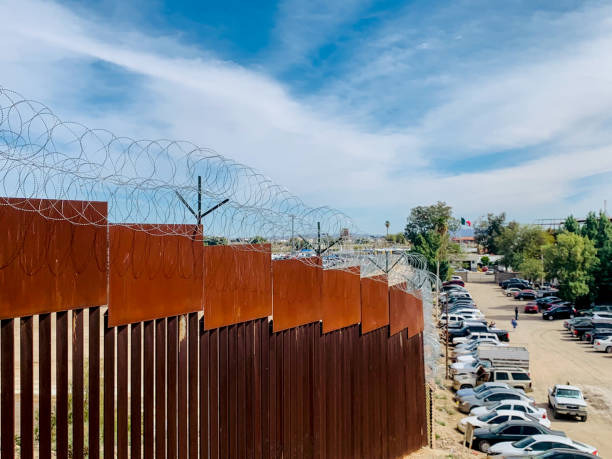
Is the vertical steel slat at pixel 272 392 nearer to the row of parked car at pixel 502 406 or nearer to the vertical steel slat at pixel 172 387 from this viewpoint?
the vertical steel slat at pixel 172 387

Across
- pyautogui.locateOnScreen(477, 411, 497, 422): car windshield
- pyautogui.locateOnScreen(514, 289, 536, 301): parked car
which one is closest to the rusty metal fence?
pyautogui.locateOnScreen(477, 411, 497, 422): car windshield

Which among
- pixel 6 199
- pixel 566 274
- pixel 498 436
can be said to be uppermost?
pixel 6 199

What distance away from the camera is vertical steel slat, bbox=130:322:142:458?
4.97 meters

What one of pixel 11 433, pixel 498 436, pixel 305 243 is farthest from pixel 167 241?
pixel 498 436

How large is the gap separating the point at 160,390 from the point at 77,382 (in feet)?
3.12

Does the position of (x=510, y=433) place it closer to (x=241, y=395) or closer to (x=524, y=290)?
(x=241, y=395)

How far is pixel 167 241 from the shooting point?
530 centimetres

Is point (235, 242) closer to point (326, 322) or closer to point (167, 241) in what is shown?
point (167, 241)

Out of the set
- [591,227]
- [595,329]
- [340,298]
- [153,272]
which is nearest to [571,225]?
[591,227]

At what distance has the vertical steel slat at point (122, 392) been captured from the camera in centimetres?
483

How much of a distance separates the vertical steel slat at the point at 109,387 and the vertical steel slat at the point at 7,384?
83 cm

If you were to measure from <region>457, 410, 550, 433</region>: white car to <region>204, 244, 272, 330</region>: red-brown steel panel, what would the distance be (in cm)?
1186

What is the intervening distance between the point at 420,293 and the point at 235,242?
9104mm

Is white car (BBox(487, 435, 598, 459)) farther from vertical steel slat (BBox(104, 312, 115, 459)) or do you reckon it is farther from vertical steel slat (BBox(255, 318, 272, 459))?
vertical steel slat (BBox(104, 312, 115, 459))
